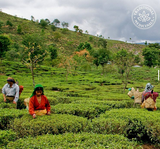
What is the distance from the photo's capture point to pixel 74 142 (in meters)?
3.73

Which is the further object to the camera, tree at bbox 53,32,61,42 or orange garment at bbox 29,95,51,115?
tree at bbox 53,32,61,42

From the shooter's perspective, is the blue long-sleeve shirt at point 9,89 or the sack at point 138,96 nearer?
the blue long-sleeve shirt at point 9,89

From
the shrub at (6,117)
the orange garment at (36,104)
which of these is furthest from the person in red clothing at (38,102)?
the shrub at (6,117)

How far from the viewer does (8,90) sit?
6.51m

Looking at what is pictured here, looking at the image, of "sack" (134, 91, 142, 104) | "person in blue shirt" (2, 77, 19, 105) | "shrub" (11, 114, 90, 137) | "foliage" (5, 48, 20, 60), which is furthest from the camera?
"foliage" (5, 48, 20, 60)

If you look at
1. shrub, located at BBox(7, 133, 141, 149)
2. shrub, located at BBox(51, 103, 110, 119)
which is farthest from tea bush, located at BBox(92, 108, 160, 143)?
shrub, located at BBox(51, 103, 110, 119)

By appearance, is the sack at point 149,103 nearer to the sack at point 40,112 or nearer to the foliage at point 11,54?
the sack at point 40,112

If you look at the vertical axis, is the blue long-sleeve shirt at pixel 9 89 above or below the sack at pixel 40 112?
above

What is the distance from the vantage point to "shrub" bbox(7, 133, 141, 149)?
348 centimetres

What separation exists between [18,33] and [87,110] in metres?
59.1

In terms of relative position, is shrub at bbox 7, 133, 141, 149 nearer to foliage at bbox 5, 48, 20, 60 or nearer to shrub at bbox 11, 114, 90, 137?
shrub at bbox 11, 114, 90, 137

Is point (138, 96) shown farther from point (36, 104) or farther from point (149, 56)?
point (149, 56)

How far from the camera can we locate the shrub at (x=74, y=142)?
348 cm

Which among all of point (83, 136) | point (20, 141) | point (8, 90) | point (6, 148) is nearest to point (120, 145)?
point (83, 136)
